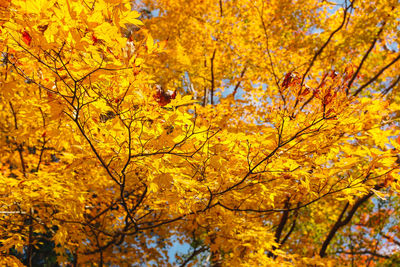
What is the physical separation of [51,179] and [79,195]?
34 centimetres

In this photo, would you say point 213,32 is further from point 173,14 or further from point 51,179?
point 51,179

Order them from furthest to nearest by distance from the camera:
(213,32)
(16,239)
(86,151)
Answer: (213,32) → (16,239) → (86,151)

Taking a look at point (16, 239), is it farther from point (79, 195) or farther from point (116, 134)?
point (116, 134)

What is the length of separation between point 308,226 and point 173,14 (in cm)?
683

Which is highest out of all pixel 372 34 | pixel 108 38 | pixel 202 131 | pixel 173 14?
pixel 173 14

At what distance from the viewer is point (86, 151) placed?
2.01m

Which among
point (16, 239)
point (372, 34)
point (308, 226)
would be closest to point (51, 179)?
point (16, 239)

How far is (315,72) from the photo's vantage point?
6754mm

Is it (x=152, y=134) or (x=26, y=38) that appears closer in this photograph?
(x=26, y=38)

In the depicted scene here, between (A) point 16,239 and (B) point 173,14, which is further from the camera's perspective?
(B) point 173,14

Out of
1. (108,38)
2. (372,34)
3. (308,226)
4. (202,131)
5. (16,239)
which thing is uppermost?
(372,34)

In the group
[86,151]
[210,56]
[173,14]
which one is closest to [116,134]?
[86,151]

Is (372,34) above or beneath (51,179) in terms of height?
above

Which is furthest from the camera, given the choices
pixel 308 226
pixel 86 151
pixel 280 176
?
pixel 308 226
